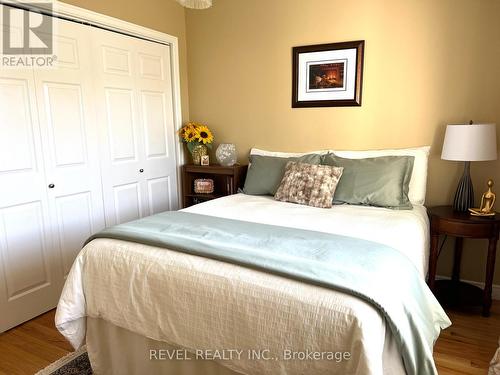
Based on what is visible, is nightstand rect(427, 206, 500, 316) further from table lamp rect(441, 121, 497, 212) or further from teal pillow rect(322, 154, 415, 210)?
table lamp rect(441, 121, 497, 212)

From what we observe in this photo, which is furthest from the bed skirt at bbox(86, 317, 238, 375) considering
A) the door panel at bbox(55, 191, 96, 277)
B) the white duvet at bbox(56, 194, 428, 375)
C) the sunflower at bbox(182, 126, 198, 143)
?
the sunflower at bbox(182, 126, 198, 143)

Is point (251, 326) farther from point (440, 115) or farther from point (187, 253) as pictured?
point (440, 115)

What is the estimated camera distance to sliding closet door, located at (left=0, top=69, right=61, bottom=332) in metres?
2.31

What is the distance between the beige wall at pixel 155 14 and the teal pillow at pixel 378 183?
1.89 metres

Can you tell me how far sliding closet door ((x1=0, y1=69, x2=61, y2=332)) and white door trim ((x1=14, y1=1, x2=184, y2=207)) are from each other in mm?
512

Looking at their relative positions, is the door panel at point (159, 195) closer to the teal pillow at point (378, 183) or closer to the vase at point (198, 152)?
the vase at point (198, 152)

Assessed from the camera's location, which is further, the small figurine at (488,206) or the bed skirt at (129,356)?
the small figurine at (488,206)

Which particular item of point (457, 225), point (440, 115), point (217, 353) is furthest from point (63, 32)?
point (457, 225)

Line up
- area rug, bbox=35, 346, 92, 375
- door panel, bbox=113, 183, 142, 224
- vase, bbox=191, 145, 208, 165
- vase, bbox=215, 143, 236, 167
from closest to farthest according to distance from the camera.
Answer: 1. area rug, bbox=35, 346, 92, 375
2. door panel, bbox=113, 183, 142, 224
3. vase, bbox=215, 143, 236, 167
4. vase, bbox=191, 145, 208, 165

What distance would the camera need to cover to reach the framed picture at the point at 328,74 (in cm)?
291

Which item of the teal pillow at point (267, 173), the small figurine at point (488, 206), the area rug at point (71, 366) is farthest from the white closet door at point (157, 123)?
the small figurine at point (488, 206)

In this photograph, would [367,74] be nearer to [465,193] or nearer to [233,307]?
[465,193]

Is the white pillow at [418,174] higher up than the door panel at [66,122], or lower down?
lower down

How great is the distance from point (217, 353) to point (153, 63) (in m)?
2.68
